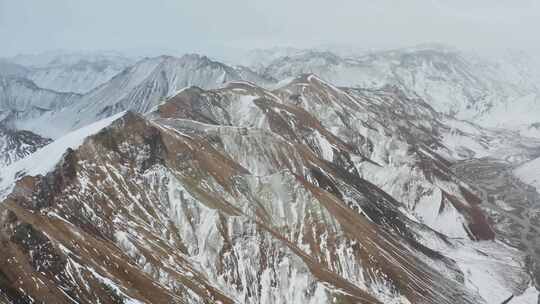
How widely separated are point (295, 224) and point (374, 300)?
26.1 m

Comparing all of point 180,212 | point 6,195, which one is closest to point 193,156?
point 180,212

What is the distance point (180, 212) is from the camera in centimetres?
10988

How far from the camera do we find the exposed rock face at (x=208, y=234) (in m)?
80.5

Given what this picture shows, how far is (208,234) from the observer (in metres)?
106

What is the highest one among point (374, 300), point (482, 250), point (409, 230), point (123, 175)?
point (123, 175)

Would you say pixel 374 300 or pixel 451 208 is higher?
pixel 374 300

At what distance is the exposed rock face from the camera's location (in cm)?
8050

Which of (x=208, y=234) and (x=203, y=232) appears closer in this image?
(x=208, y=234)

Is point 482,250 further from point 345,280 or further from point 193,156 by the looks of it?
point 193,156

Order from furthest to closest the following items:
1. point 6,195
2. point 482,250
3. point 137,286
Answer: point 482,250
point 6,195
point 137,286

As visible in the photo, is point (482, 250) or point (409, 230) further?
point (482, 250)

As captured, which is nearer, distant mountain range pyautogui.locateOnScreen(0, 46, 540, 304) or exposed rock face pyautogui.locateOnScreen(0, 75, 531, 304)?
exposed rock face pyautogui.locateOnScreen(0, 75, 531, 304)

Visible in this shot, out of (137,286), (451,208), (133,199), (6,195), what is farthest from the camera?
(451,208)

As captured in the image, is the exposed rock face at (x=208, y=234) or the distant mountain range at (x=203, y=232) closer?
the exposed rock face at (x=208, y=234)
